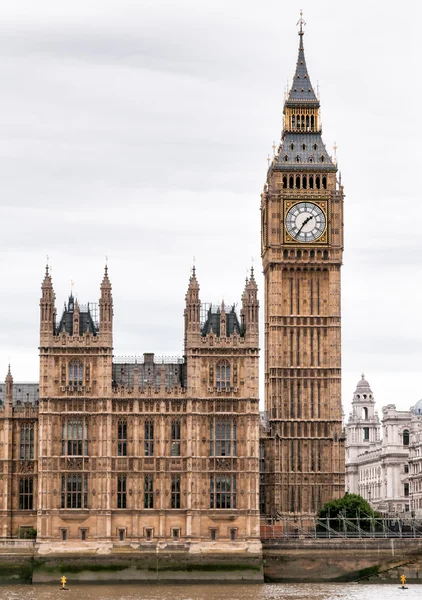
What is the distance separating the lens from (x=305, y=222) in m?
142

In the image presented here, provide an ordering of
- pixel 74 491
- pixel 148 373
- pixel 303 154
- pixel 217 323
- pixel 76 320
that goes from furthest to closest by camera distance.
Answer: pixel 303 154, pixel 217 323, pixel 148 373, pixel 76 320, pixel 74 491

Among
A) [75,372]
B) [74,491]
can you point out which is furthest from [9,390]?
[74,491]

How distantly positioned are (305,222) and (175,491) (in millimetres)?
34342

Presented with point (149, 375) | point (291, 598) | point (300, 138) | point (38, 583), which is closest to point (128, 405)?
point (149, 375)

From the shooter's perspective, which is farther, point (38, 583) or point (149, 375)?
point (149, 375)

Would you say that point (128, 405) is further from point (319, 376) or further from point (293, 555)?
point (319, 376)

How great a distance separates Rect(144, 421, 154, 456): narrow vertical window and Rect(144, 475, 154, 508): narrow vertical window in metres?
1.91

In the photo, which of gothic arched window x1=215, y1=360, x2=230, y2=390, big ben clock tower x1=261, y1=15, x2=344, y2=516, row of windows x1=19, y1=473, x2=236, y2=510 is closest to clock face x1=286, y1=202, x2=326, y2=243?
big ben clock tower x1=261, y1=15, x2=344, y2=516

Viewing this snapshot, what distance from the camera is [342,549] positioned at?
116m

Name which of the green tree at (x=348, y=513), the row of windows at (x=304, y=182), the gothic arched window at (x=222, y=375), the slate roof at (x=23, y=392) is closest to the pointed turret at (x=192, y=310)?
the gothic arched window at (x=222, y=375)

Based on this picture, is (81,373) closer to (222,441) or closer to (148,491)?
(148,491)

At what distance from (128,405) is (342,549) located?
19675 mm

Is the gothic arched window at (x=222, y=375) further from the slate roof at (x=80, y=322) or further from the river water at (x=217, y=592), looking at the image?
the river water at (x=217, y=592)

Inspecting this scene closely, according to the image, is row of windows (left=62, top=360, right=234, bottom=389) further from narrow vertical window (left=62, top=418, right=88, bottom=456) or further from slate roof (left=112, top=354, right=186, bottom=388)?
narrow vertical window (left=62, top=418, right=88, bottom=456)
